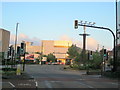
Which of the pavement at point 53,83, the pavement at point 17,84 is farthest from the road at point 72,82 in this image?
the pavement at point 17,84

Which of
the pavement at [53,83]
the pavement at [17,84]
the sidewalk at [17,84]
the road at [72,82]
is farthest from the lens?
the road at [72,82]

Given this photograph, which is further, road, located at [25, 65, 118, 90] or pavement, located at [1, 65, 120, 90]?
road, located at [25, 65, 118, 90]

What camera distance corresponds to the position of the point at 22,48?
33562 mm

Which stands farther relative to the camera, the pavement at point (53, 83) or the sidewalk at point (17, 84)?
the pavement at point (53, 83)

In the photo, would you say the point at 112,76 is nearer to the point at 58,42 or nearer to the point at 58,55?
the point at 58,55

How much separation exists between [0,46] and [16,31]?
826 centimetres

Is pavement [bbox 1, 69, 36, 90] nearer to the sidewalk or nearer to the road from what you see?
the sidewalk

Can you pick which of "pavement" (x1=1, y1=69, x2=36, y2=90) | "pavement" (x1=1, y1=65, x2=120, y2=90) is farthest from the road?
"pavement" (x1=1, y1=69, x2=36, y2=90)

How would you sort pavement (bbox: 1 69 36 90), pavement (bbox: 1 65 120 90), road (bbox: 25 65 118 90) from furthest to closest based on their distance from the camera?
road (bbox: 25 65 118 90) → pavement (bbox: 1 65 120 90) → pavement (bbox: 1 69 36 90)

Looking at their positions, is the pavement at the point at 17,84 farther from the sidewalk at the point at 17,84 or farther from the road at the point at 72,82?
the road at the point at 72,82

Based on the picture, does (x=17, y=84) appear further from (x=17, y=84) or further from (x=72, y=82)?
(x=72, y=82)

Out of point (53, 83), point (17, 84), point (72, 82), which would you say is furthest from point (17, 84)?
point (72, 82)

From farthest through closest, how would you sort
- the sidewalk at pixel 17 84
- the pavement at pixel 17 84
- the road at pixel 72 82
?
the road at pixel 72 82 < the sidewalk at pixel 17 84 < the pavement at pixel 17 84

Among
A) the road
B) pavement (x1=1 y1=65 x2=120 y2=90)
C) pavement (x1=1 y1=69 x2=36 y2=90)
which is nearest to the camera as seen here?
pavement (x1=1 y1=69 x2=36 y2=90)
